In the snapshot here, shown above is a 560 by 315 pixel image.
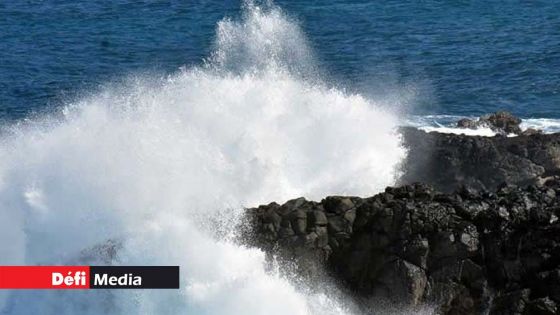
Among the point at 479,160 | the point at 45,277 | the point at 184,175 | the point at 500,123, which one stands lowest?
the point at 45,277

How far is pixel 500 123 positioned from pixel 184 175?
18522 millimetres

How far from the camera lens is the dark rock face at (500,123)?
171 feet

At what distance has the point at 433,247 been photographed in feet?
115

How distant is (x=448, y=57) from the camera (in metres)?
64.4

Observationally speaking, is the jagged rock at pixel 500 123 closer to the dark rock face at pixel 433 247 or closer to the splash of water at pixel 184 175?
the splash of water at pixel 184 175

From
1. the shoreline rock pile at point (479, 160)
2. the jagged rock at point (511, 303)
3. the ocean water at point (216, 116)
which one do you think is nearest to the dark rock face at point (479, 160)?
the shoreline rock pile at point (479, 160)

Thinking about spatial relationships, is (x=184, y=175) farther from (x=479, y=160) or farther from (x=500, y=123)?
(x=500, y=123)

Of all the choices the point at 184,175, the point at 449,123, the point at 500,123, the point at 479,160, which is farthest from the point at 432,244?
the point at 449,123

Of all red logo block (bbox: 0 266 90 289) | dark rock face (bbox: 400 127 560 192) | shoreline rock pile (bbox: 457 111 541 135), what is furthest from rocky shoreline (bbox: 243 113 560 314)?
shoreline rock pile (bbox: 457 111 541 135)

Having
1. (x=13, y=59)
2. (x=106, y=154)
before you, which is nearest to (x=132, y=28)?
(x=13, y=59)

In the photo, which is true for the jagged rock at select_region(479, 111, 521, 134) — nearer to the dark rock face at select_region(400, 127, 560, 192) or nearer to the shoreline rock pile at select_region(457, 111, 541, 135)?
the shoreline rock pile at select_region(457, 111, 541, 135)

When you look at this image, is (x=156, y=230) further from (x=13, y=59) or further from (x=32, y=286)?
(x=13, y=59)

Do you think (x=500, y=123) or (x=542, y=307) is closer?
(x=542, y=307)

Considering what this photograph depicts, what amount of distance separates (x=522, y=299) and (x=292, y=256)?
7004 millimetres
